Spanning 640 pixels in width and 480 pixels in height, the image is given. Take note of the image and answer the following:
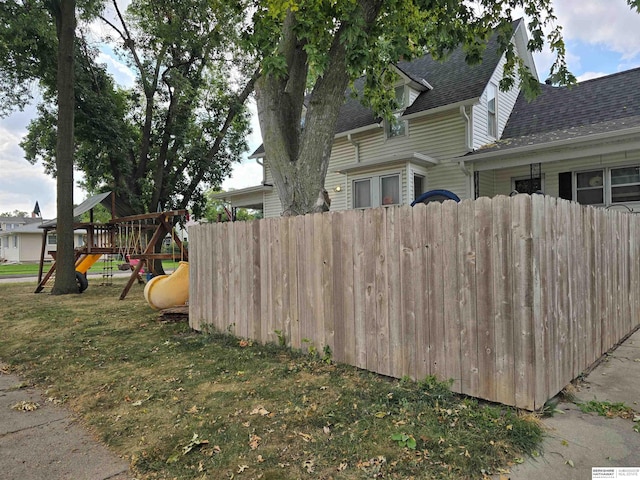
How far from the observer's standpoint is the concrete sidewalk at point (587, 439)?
6.97ft

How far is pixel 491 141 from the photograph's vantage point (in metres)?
11.2

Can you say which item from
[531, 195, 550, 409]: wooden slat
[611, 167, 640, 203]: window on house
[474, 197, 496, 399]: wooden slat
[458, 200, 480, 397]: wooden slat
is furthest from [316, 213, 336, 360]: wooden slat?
[611, 167, 640, 203]: window on house

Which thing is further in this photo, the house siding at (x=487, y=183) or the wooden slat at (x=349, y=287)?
the house siding at (x=487, y=183)

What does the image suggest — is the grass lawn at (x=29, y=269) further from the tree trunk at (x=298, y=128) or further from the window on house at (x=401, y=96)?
the tree trunk at (x=298, y=128)

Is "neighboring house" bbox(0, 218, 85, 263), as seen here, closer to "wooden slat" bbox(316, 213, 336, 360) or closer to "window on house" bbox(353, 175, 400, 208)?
"window on house" bbox(353, 175, 400, 208)

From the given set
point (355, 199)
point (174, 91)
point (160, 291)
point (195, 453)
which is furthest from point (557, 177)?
point (174, 91)

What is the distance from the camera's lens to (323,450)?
7.59ft

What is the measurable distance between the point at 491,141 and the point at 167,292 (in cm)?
967

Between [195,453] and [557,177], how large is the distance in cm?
1093

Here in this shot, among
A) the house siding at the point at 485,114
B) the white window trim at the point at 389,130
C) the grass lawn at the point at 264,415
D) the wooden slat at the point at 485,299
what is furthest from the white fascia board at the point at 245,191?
the wooden slat at the point at 485,299

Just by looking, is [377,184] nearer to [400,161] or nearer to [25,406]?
[400,161]

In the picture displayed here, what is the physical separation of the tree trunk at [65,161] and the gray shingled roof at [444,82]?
25.4ft

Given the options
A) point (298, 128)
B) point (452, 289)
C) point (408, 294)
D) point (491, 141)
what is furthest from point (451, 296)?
point (491, 141)

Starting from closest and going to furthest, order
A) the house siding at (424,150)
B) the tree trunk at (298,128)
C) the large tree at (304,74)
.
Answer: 1. the large tree at (304,74)
2. the tree trunk at (298,128)
3. the house siding at (424,150)
